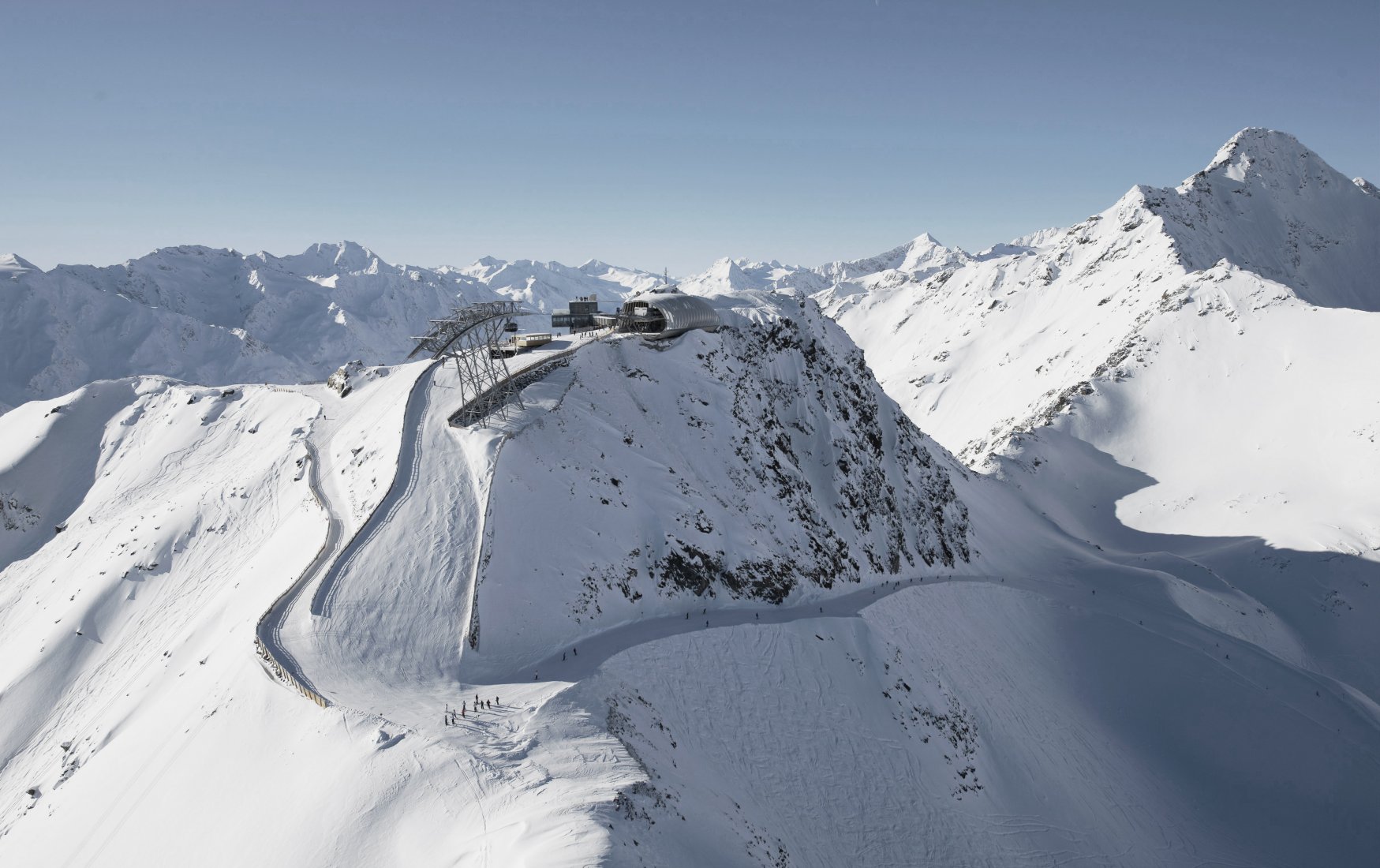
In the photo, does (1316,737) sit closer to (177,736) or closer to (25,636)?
(177,736)

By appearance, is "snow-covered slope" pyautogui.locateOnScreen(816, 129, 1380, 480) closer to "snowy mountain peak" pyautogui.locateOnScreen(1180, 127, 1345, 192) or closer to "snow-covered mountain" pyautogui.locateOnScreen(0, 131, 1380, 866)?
"snowy mountain peak" pyautogui.locateOnScreen(1180, 127, 1345, 192)

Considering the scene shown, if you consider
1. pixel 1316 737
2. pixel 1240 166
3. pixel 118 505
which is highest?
pixel 1240 166

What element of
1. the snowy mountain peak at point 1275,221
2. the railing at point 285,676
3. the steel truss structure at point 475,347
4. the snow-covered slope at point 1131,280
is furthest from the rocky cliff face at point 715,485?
the snowy mountain peak at point 1275,221

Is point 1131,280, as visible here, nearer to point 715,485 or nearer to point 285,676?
point 715,485

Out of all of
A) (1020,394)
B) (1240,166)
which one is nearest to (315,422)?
(1020,394)

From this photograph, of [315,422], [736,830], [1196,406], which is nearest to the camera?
[736,830]

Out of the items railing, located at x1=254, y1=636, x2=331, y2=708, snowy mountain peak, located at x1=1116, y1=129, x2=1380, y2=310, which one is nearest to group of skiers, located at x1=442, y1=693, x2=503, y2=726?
railing, located at x1=254, y1=636, x2=331, y2=708

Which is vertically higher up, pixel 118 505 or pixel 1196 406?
pixel 118 505
